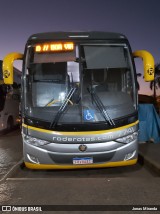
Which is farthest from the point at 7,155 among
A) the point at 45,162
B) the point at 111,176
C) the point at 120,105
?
the point at 120,105

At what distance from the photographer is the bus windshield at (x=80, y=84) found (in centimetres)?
690

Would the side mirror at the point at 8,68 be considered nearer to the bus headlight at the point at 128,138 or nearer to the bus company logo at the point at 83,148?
the bus company logo at the point at 83,148

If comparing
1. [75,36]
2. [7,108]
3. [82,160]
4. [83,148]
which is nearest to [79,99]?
[83,148]

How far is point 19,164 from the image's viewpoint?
807 cm

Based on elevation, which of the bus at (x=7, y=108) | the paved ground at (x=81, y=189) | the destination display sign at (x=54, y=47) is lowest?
the bus at (x=7, y=108)

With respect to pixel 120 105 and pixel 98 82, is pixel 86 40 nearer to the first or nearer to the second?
pixel 98 82

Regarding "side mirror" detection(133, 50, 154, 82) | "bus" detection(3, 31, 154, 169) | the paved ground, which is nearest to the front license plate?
"bus" detection(3, 31, 154, 169)

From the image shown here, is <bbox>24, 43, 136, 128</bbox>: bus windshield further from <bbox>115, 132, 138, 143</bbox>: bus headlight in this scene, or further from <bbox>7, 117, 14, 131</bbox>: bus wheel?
<bbox>7, 117, 14, 131</bbox>: bus wheel

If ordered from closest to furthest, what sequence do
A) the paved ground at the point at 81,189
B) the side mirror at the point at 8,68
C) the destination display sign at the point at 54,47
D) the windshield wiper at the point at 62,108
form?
1. the paved ground at the point at 81,189
2. the windshield wiper at the point at 62,108
3. the side mirror at the point at 8,68
4. the destination display sign at the point at 54,47

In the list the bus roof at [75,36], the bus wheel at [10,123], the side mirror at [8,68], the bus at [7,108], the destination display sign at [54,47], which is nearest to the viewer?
the side mirror at [8,68]

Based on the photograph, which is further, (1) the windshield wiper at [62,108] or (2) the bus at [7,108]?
(2) the bus at [7,108]

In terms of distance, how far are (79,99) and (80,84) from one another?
351 mm

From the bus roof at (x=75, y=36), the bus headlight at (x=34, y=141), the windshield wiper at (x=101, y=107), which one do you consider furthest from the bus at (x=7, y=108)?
the windshield wiper at (x=101, y=107)

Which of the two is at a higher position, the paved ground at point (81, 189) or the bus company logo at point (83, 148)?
the bus company logo at point (83, 148)
